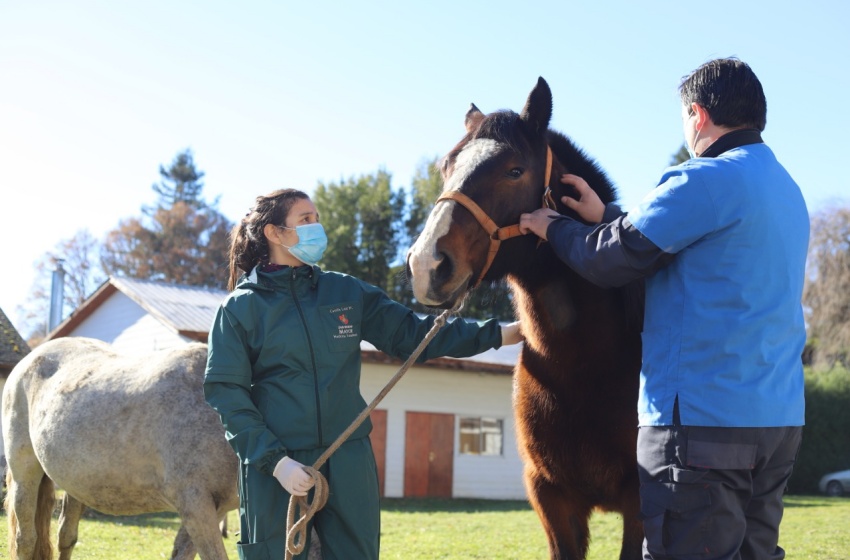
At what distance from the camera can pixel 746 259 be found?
2.34m

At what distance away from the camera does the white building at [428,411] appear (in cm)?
1953

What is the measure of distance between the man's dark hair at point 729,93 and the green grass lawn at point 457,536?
4.91 metres

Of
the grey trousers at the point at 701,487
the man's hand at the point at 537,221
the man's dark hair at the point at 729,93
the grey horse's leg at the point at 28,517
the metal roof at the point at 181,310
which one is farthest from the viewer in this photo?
the metal roof at the point at 181,310

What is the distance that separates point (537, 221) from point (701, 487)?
109 cm

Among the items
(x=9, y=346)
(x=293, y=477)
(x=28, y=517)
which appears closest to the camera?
(x=293, y=477)

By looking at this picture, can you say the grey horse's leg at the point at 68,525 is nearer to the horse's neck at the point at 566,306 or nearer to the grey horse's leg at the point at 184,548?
the grey horse's leg at the point at 184,548

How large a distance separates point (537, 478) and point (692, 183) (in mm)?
1633

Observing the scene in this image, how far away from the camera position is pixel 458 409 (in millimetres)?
20859

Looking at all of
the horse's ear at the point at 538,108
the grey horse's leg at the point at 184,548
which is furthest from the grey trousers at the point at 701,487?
the grey horse's leg at the point at 184,548

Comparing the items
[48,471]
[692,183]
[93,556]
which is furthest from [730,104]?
[93,556]

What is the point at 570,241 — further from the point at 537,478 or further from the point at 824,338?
the point at 824,338

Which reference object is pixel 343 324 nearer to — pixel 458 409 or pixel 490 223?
pixel 490 223

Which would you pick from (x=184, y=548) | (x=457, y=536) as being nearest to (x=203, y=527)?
(x=184, y=548)

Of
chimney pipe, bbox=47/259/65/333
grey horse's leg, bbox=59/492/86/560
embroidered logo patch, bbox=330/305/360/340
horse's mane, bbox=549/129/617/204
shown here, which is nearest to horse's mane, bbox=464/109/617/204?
horse's mane, bbox=549/129/617/204
